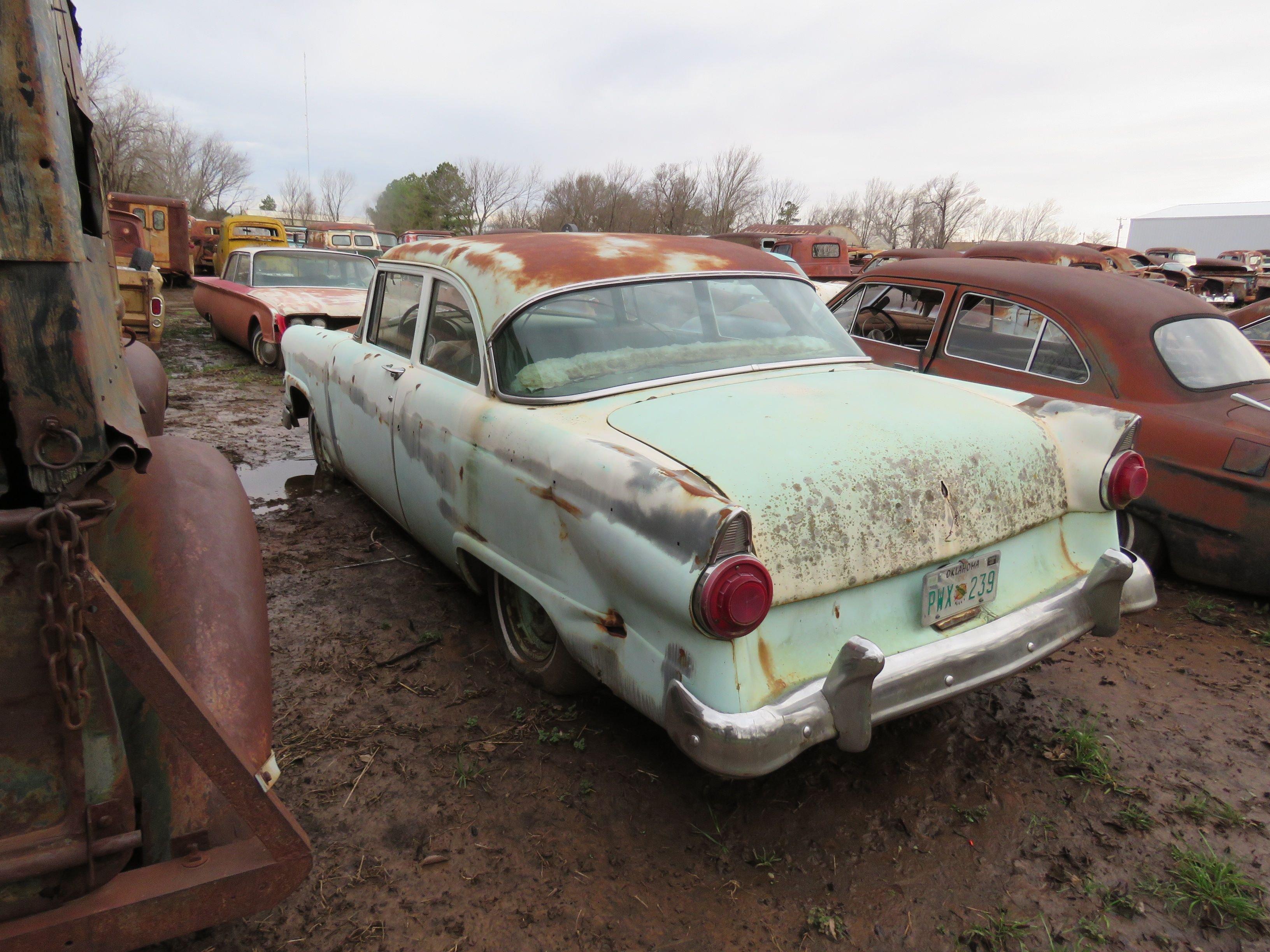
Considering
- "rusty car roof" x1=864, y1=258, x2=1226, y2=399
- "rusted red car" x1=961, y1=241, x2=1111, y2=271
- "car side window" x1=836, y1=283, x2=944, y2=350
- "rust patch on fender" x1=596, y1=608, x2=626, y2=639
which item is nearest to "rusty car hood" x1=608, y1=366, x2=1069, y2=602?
"rust patch on fender" x1=596, y1=608, x2=626, y2=639

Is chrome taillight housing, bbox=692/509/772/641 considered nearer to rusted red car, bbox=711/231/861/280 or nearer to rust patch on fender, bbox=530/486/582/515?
rust patch on fender, bbox=530/486/582/515

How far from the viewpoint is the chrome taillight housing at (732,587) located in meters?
1.89

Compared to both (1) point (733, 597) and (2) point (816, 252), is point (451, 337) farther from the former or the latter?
(2) point (816, 252)

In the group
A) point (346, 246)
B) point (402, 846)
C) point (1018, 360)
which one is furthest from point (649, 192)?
point (402, 846)

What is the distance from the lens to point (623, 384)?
2842 millimetres

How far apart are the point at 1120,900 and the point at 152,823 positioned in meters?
2.45

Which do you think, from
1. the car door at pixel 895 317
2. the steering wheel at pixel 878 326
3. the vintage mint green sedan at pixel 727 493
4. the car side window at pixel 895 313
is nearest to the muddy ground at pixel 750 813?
the vintage mint green sedan at pixel 727 493

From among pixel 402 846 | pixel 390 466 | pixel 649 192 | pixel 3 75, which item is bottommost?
pixel 402 846

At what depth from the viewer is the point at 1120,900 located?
2.15 m

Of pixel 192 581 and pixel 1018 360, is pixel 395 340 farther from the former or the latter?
pixel 1018 360

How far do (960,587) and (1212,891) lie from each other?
1031mm

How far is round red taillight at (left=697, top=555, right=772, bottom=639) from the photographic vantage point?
74.2 inches

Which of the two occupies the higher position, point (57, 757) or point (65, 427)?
point (65, 427)

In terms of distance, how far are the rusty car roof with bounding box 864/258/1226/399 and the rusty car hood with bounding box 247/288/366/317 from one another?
6103mm
